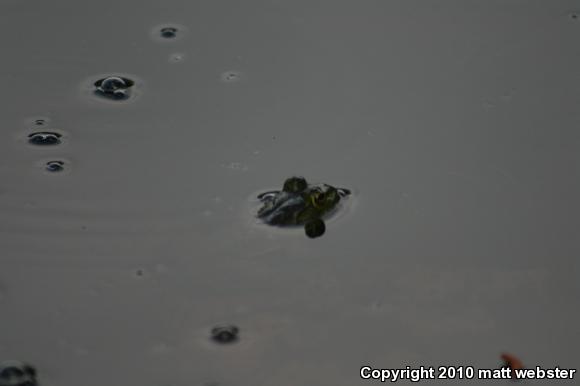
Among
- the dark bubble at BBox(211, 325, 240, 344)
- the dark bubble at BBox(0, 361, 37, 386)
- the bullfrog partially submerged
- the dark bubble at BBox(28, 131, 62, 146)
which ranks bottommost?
the dark bubble at BBox(0, 361, 37, 386)

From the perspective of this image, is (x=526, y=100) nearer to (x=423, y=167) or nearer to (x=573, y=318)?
(x=423, y=167)

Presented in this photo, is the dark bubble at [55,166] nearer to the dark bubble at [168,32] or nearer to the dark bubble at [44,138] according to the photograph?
the dark bubble at [44,138]

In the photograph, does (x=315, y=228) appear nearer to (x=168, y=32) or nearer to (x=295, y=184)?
(x=295, y=184)

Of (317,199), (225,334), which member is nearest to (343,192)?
(317,199)

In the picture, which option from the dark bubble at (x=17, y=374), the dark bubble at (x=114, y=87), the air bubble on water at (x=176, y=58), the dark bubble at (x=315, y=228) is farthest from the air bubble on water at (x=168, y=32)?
the dark bubble at (x=17, y=374)

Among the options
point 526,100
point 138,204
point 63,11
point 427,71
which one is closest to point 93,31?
point 63,11

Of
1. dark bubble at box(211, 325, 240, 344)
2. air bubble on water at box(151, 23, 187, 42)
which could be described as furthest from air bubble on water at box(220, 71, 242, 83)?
dark bubble at box(211, 325, 240, 344)

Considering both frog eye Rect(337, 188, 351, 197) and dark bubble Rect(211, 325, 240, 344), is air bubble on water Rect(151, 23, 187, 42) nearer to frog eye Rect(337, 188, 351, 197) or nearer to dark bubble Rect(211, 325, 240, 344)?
frog eye Rect(337, 188, 351, 197)
